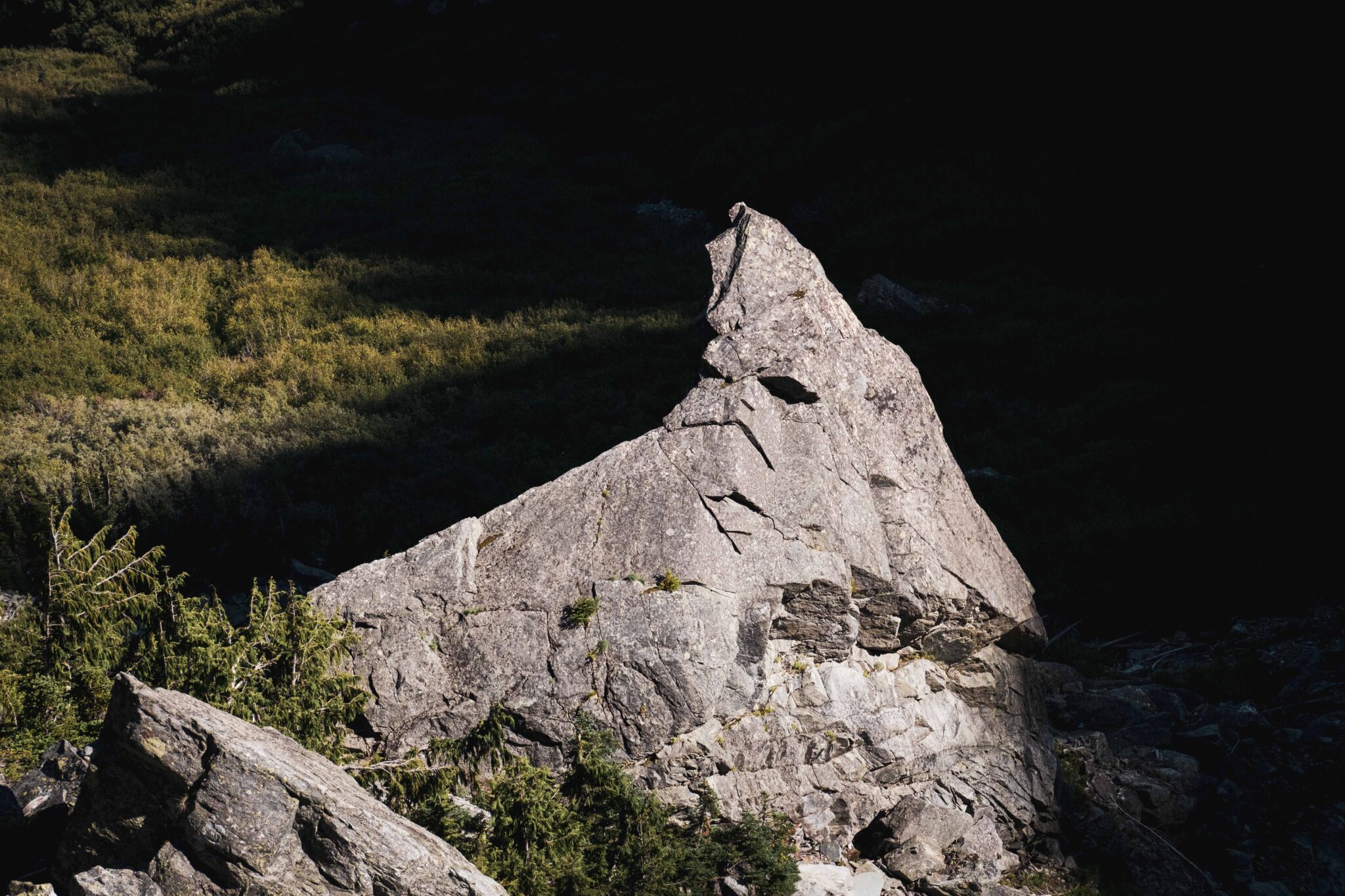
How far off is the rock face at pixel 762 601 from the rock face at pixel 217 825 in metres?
1.88

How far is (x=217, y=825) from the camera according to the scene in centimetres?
554

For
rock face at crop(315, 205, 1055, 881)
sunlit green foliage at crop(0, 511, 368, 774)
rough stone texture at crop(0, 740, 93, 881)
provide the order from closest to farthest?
rough stone texture at crop(0, 740, 93, 881), sunlit green foliage at crop(0, 511, 368, 774), rock face at crop(315, 205, 1055, 881)

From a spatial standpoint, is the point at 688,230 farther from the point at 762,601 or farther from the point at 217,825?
the point at 217,825

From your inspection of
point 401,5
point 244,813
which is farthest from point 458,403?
point 401,5

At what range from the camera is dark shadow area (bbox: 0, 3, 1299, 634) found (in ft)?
53.8

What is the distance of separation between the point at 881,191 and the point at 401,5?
42.1m

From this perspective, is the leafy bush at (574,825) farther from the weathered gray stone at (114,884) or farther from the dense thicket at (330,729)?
the weathered gray stone at (114,884)

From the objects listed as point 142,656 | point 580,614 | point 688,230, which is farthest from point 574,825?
point 688,230

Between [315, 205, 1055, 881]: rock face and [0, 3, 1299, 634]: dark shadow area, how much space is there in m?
3.44

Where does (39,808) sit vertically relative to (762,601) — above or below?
below

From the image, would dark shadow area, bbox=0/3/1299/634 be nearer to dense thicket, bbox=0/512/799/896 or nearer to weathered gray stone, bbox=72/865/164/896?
dense thicket, bbox=0/512/799/896

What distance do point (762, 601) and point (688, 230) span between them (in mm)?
27065

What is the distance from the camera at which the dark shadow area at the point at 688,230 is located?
16.4 metres

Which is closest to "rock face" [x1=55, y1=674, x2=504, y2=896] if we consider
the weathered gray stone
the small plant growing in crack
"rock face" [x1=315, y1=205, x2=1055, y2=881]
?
the weathered gray stone
